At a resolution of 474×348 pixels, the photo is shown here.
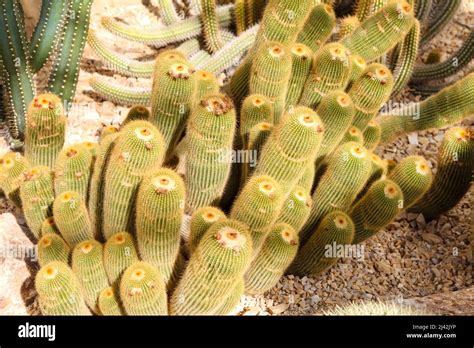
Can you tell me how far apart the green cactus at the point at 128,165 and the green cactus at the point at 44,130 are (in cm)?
45

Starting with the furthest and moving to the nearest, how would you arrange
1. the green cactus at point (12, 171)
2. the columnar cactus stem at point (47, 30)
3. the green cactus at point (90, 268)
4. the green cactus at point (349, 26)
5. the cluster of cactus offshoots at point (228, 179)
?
the green cactus at point (349, 26) < the columnar cactus stem at point (47, 30) < the green cactus at point (12, 171) < the green cactus at point (90, 268) < the cluster of cactus offshoots at point (228, 179)

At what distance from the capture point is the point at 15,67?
3764 millimetres

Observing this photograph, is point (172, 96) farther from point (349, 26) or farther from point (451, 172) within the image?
point (451, 172)

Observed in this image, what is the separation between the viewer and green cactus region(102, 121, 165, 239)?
2.83 m

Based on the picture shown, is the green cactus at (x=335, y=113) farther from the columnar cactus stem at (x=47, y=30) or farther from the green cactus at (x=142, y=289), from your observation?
the columnar cactus stem at (x=47, y=30)

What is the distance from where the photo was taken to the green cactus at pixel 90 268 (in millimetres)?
2904

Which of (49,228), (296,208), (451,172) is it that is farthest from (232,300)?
(451,172)

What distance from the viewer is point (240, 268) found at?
106 inches

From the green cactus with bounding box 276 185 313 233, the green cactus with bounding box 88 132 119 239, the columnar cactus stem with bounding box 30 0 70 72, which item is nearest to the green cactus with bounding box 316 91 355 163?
the green cactus with bounding box 276 185 313 233

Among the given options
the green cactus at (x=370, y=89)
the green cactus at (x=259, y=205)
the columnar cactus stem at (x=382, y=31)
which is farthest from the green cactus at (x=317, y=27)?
the green cactus at (x=259, y=205)

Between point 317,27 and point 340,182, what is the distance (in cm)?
96

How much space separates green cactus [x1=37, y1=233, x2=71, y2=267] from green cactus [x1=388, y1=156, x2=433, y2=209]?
1.57 m

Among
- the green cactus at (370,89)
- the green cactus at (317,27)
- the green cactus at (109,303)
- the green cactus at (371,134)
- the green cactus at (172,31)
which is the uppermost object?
the green cactus at (317,27)

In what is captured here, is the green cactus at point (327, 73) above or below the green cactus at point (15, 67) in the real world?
above
